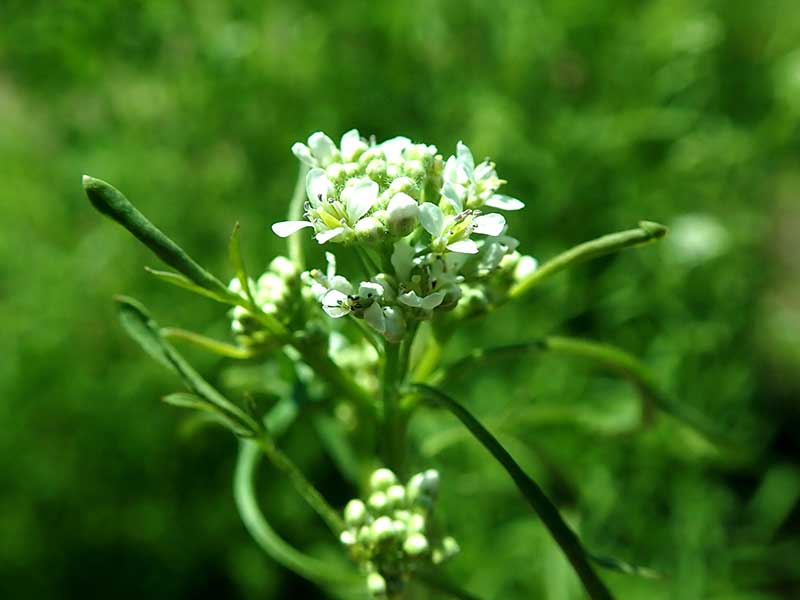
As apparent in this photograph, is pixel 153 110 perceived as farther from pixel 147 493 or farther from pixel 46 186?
pixel 147 493

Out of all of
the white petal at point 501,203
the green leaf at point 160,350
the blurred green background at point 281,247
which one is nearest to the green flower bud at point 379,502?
the green leaf at point 160,350

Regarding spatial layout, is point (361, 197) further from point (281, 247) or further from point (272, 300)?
point (281, 247)

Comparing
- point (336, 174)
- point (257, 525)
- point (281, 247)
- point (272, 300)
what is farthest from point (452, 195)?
point (281, 247)

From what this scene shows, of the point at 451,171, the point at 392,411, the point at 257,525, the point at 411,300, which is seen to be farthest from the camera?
the point at 257,525

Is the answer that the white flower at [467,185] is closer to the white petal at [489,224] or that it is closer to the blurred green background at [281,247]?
the white petal at [489,224]

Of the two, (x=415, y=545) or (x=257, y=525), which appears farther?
(x=257, y=525)

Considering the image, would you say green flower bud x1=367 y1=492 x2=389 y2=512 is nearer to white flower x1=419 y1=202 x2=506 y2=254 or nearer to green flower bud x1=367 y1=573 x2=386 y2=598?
green flower bud x1=367 y1=573 x2=386 y2=598
